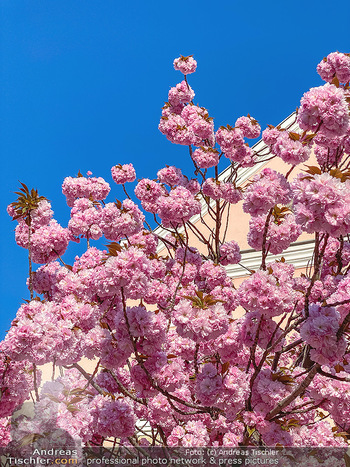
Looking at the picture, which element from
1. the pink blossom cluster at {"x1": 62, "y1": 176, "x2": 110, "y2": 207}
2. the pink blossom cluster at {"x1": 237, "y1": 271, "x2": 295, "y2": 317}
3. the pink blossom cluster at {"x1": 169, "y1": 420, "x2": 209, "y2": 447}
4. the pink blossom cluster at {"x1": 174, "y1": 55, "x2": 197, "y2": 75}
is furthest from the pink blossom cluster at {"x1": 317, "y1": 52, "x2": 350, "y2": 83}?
the pink blossom cluster at {"x1": 169, "y1": 420, "x2": 209, "y2": 447}

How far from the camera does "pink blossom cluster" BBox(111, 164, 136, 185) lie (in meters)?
6.59

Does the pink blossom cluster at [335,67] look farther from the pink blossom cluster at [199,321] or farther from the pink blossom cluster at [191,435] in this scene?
the pink blossom cluster at [191,435]

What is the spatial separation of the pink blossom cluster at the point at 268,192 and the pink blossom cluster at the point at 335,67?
239 cm

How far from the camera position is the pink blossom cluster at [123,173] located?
6590 mm

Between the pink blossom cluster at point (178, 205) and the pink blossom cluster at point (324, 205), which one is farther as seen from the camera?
the pink blossom cluster at point (178, 205)

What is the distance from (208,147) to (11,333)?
3611 mm

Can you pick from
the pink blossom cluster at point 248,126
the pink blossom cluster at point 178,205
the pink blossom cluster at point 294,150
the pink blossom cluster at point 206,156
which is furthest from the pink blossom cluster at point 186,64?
the pink blossom cluster at point 294,150

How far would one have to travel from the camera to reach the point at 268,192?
3.69 metres

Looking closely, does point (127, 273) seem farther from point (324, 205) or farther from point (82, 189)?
point (82, 189)

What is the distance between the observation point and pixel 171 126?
242 inches

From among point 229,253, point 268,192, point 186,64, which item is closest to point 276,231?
point 268,192

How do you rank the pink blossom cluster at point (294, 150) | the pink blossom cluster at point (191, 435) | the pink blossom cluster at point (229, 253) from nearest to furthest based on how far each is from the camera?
the pink blossom cluster at point (294, 150) → the pink blossom cluster at point (191, 435) → the pink blossom cluster at point (229, 253)

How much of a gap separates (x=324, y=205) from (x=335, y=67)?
323 cm

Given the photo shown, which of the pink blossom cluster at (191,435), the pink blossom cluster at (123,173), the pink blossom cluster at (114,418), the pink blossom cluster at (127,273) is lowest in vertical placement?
the pink blossom cluster at (191,435)
